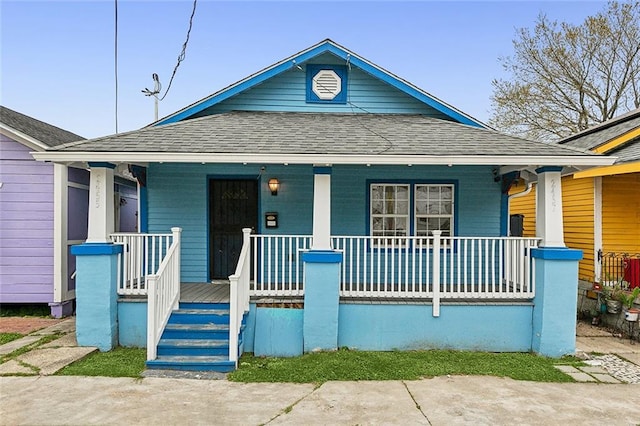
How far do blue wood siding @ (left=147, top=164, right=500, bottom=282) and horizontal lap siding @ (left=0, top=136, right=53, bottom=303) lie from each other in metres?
2.36

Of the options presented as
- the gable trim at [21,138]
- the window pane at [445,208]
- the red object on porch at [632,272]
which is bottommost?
the red object on porch at [632,272]

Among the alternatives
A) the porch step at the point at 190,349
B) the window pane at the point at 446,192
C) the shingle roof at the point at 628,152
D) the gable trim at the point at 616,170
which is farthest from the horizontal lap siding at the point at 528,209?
the porch step at the point at 190,349

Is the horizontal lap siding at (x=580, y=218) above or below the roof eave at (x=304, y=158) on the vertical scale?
below

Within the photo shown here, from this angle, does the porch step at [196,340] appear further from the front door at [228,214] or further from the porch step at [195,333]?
the front door at [228,214]

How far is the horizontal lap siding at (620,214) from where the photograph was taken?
887cm

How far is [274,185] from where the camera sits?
25.4 feet

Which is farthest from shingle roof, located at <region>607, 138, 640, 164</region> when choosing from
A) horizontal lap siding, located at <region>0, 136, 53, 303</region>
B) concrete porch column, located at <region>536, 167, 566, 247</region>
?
horizontal lap siding, located at <region>0, 136, 53, 303</region>

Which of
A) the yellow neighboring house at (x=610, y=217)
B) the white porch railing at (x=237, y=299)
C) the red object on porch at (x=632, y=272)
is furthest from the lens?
the yellow neighboring house at (x=610, y=217)

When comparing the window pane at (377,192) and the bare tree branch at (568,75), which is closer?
the window pane at (377,192)

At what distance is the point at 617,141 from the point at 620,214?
1.68 meters

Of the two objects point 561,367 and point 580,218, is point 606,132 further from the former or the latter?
point 561,367

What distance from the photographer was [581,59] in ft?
64.4

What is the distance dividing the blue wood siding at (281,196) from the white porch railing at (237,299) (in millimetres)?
1870

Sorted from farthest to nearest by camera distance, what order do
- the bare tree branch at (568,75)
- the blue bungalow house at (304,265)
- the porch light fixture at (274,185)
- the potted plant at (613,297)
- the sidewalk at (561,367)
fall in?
the bare tree branch at (568,75) → the porch light fixture at (274,185) → the potted plant at (613,297) → the blue bungalow house at (304,265) → the sidewalk at (561,367)
